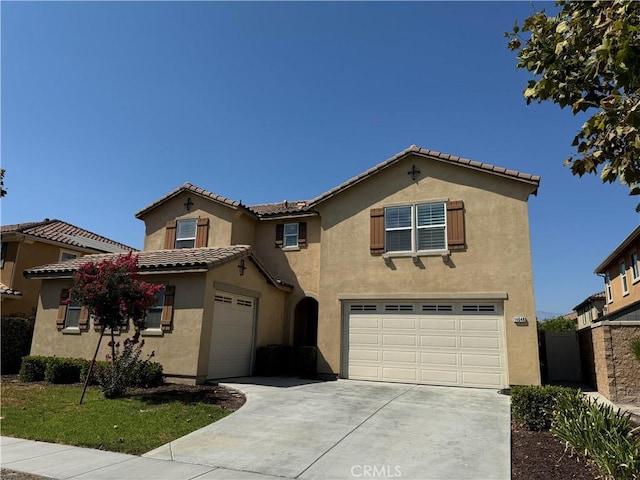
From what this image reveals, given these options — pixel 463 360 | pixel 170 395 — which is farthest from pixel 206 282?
pixel 463 360

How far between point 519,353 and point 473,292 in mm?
2193

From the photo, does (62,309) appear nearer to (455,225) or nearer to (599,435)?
(455,225)

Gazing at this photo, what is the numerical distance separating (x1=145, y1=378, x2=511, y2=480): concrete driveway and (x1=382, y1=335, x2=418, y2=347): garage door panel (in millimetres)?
2645

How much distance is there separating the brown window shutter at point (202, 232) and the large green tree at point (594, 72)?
1404 cm

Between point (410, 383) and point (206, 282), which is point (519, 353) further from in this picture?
point (206, 282)

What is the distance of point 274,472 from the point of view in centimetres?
617

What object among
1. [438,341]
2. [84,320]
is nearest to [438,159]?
[438,341]

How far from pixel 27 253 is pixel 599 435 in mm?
23255

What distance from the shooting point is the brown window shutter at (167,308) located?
529 inches

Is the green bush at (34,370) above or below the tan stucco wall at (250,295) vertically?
below

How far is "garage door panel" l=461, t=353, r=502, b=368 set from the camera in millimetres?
13031

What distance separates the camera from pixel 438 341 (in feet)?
45.2

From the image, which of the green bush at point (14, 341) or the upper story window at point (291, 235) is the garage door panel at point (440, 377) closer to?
the upper story window at point (291, 235)

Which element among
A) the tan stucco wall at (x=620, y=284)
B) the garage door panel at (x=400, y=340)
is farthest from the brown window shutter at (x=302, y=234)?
the tan stucco wall at (x=620, y=284)
